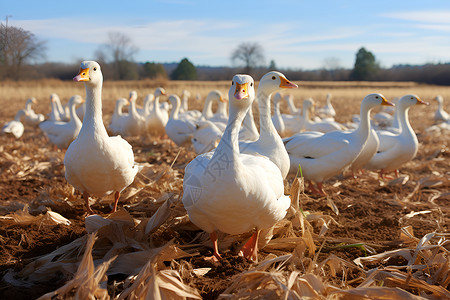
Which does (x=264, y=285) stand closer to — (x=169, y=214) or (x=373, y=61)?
(x=169, y=214)

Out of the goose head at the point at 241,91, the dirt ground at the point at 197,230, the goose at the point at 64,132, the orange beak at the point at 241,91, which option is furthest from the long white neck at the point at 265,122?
the goose at the point at 64,132

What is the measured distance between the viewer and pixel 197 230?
12.5 feet

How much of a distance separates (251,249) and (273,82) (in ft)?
9.28

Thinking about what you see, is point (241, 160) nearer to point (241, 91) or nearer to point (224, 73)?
point (241, 91)

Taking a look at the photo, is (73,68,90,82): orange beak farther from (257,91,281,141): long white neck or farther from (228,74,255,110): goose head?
(257,91,281,141): long white neck

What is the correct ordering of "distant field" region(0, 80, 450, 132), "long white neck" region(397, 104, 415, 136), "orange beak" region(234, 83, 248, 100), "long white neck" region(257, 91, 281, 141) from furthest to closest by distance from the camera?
"distant field" region(0, 80, 450, 132)
"long white neck" region(397, 104, 415, 136)
"long white neck" region(257, 91, 281, 141)
"orange beak" region(234, 83, 248, 100)

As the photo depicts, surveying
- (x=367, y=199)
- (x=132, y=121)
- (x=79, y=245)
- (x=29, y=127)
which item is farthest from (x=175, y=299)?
(x=29, y=127)

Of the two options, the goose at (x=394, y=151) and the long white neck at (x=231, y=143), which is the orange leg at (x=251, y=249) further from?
the goose at (x=394, y=151)

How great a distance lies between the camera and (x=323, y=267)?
3.15 m

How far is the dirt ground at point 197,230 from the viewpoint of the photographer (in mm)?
3023

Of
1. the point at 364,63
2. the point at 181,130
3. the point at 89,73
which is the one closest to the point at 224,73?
the point at 181,130

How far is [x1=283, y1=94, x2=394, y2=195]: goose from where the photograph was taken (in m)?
6.12

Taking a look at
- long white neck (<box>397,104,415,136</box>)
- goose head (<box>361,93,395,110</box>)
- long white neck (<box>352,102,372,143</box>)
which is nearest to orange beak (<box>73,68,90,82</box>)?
long white neck (<box>352,102,372,143</box>)

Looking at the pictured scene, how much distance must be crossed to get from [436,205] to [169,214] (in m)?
3.75
